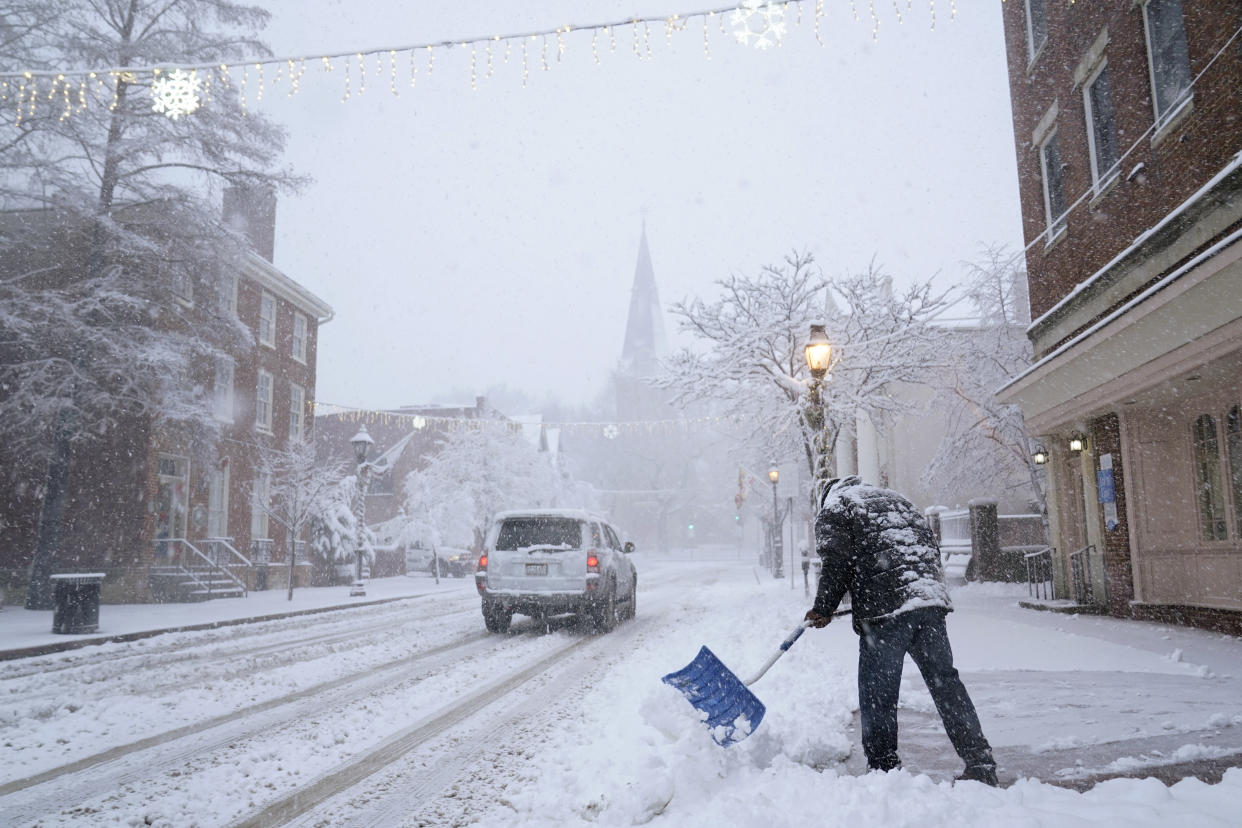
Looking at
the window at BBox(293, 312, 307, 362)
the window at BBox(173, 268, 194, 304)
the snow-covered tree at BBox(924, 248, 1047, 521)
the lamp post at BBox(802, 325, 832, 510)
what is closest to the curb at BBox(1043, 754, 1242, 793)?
the lamp post at BBox(802, 325, 832, 510)

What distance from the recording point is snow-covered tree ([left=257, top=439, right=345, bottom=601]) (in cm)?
2078

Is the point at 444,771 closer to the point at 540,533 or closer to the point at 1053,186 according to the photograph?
the point at 540,533

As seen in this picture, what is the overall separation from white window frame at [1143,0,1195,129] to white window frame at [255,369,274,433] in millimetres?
23528

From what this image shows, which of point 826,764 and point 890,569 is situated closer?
point 890,569

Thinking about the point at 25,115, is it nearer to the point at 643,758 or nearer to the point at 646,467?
the point at 643,758

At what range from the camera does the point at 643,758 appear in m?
4.64

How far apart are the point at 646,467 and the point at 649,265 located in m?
38.4

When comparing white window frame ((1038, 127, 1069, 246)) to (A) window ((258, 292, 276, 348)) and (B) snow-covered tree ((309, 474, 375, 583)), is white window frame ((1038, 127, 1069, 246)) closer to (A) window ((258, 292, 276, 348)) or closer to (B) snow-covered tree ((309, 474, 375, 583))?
(B) snow-covered tree ((309, 474, 375, 583))

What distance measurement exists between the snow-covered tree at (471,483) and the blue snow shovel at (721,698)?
110ft

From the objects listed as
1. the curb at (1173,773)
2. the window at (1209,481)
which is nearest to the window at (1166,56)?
the window at (1209,481)

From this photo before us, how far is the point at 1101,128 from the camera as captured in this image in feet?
39.6

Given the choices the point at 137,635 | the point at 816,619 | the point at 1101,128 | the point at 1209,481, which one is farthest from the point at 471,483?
the point at 816,619

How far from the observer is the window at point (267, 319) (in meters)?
25.9

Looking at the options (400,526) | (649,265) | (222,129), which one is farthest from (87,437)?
(649,265)
